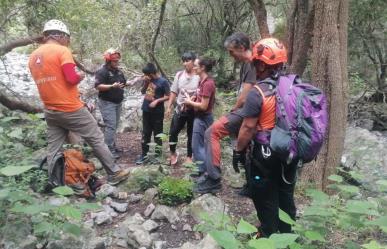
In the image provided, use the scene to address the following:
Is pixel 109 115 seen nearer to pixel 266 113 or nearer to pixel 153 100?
pixel 153 100

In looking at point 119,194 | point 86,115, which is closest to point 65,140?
point 86,115

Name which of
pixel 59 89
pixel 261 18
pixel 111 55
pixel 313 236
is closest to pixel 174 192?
pixel 59 89

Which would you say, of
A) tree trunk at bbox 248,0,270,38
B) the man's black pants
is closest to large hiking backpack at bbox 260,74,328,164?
the man's black pants

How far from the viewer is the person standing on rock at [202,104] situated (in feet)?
17.4

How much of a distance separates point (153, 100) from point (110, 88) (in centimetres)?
66

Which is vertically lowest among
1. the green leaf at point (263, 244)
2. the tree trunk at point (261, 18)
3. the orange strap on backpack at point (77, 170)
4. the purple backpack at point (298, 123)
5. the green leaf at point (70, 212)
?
the orange strap on backpack at point (77, 170)

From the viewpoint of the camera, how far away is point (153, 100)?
256 inches

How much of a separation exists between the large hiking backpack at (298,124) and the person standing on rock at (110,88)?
3.76 m

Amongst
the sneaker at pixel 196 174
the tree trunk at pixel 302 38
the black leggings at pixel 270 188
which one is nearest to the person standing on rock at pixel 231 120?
the sneaker at pixel 196 174

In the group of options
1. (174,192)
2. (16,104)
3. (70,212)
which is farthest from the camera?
(16,104)

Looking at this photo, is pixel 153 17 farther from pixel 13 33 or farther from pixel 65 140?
pixel 65 140

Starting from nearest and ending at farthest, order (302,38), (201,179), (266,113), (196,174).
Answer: (266,113)
(201,179)
(196,174)
(302,38)

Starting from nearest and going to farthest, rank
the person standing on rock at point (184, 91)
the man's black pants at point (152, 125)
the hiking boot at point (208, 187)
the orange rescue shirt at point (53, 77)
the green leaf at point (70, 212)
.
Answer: the green leaf at point (70, 212) < the orange rescue shirt at point (53, 77) < the hiking boot at point (208, 187) < the person standing on rock at point (184, 91) < the man's black pants at point (152, 125)

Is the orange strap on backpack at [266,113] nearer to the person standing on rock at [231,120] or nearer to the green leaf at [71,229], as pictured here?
the person standing on rock at [231,120]
